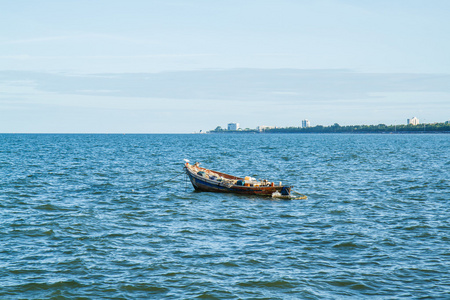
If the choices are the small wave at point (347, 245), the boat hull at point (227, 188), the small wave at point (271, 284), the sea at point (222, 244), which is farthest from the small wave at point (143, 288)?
the boat hull at point (227, 188)

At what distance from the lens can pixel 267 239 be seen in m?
22.7

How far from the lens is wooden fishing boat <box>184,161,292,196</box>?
3644 cm

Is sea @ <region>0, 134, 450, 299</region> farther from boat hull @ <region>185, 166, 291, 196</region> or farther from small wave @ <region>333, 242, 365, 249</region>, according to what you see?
boat hull @ <region>185, 166, 291, 196</region>

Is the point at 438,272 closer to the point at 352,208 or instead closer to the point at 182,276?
the point at 182,276

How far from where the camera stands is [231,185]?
37.8 metres

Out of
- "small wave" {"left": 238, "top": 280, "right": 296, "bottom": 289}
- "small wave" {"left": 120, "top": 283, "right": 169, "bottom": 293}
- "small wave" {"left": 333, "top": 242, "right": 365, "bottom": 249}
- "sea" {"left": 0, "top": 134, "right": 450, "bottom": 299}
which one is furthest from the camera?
"small wave" {"left": 333, "top": 242, "right": 365, "bottom": 249}

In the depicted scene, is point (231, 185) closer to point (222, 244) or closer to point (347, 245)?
point (222, 244)

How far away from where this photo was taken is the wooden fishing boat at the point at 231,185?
3644cm

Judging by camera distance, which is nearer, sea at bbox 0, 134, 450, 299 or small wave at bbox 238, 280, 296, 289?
sea at bbox 0, 134, 450, 299

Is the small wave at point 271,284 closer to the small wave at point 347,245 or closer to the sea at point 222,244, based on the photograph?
the sea at point 222,244

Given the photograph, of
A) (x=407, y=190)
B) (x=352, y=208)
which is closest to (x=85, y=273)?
(x=352, y=208)

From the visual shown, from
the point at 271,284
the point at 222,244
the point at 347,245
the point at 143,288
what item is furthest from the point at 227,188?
the point at 143,288

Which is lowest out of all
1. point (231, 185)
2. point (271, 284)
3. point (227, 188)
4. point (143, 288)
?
point (271, 284)

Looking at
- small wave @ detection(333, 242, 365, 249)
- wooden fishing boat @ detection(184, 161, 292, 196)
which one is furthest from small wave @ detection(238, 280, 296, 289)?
wooden fishing boat @ detection(184, 161, 292, 196)
